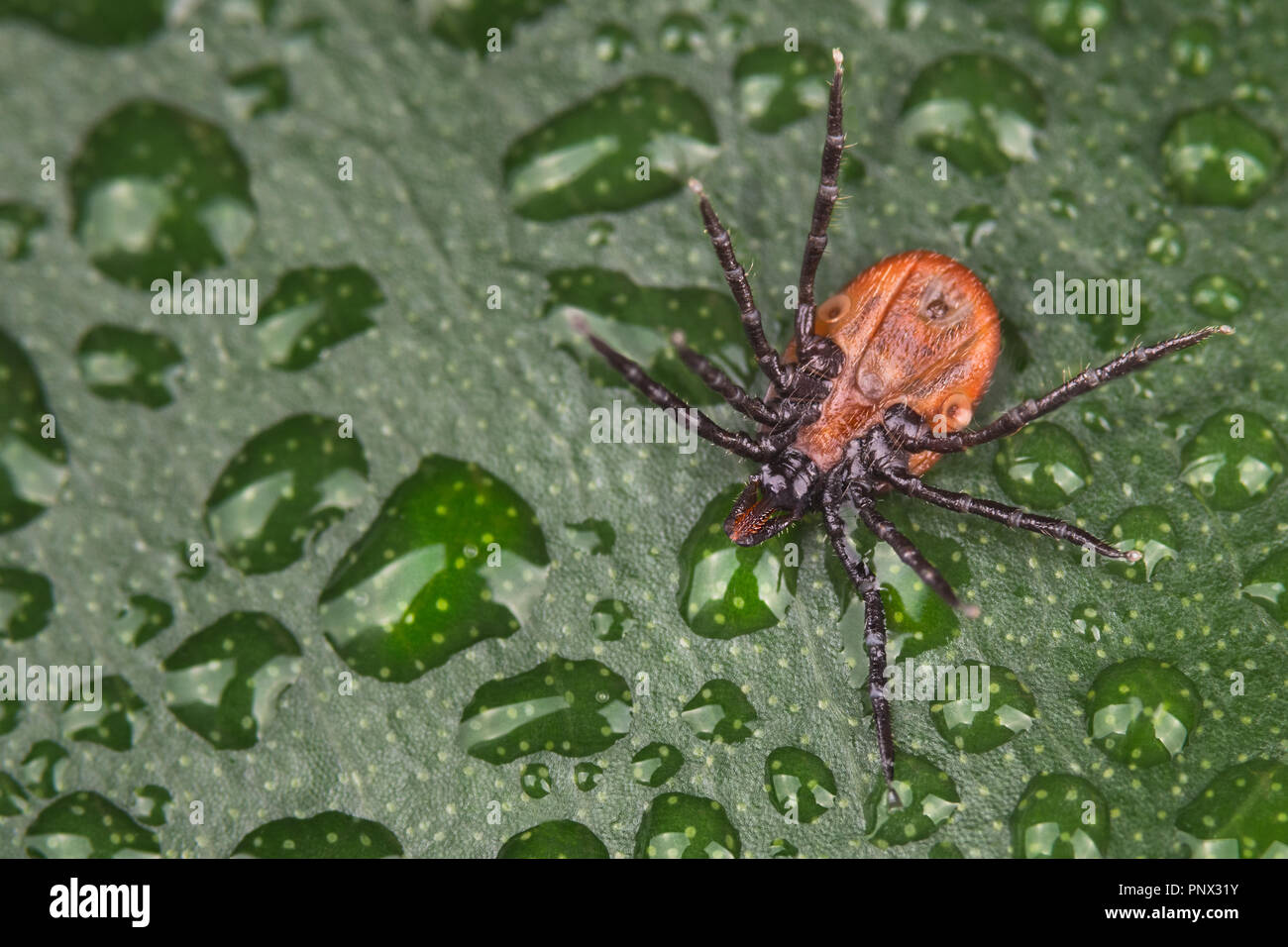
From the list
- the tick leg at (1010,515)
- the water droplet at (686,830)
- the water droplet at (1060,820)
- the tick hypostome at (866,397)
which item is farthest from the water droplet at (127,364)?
the water droplet at (1060,820)

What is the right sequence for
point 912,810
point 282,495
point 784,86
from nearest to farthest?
point 912,810 → point 282,495 → point 784,86

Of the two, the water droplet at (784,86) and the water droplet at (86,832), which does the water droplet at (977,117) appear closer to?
the water droplet at (784,86)

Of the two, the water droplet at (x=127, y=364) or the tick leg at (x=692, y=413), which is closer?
the tick leg at (x=692, y=413)

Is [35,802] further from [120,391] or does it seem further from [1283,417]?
[1283,417]

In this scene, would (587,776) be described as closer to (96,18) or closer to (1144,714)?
(1144,714)

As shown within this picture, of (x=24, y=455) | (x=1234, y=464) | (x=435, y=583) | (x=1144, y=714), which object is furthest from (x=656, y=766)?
(x=24, y=455)

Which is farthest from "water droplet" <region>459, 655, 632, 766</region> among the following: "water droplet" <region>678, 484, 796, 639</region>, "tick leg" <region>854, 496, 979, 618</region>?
"tick leg" <region>854, 496, 979, 618</region>
